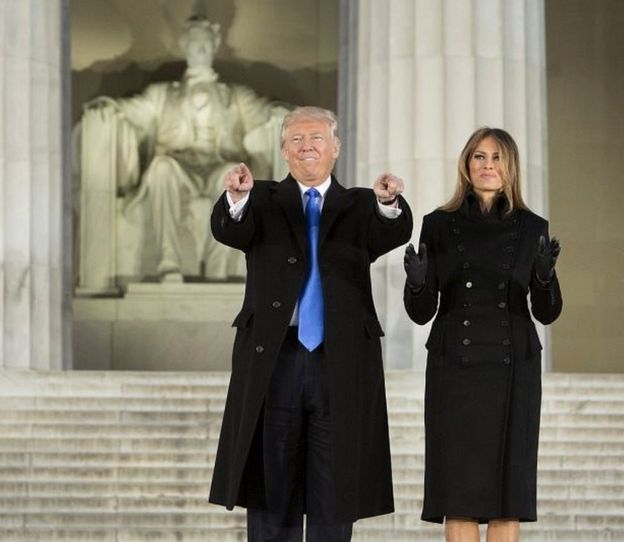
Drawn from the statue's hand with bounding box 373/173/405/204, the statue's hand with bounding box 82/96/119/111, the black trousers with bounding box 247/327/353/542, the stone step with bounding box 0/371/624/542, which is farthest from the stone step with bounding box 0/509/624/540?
the statue's hand with bounding box 82/96/119/111

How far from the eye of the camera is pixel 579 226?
18.8m

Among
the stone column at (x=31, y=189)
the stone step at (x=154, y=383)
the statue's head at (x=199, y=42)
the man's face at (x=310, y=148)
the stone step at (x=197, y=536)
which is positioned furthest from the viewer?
the statue's head at (x=199, y=42)

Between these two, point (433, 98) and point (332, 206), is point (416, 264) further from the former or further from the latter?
point (433, 98)

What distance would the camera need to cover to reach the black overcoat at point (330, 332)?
5.57 metres

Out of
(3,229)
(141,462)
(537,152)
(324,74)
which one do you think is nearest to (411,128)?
(537,152)

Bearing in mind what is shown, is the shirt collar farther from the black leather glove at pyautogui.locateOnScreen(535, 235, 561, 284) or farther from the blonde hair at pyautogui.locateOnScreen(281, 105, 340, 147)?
the black leather glove at pyautogui.locateOnScreen(535, 235, 561, 284)

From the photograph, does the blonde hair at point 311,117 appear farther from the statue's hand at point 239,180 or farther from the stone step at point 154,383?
the stone step at point 154,383

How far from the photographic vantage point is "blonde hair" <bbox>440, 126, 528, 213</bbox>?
6.10m

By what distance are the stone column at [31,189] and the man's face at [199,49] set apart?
491cm

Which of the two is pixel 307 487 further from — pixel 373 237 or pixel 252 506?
pixel 373 237

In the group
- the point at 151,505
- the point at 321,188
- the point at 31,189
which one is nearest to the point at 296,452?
the point at 321,188

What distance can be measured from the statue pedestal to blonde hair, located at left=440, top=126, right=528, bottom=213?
37.6 feet

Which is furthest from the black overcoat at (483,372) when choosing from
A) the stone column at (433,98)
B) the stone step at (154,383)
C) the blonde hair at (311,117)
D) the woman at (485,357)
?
the stone column at (433,98)

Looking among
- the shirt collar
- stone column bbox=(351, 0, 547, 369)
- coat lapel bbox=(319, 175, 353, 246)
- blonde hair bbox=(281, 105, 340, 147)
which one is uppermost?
stone column bbox=(351, 0, 547, 369)
